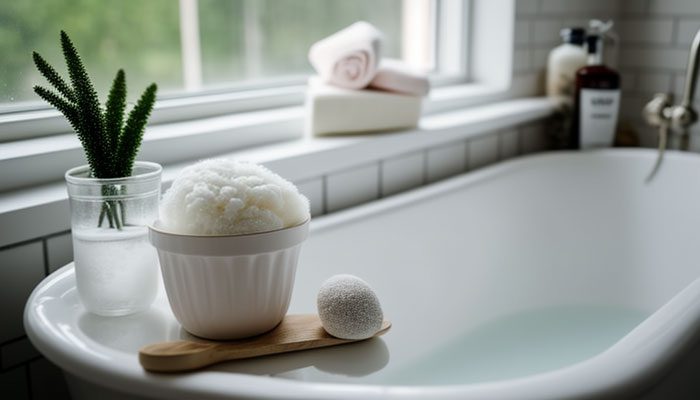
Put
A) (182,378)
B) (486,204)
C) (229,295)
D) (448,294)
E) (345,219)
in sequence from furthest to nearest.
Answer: (486,204) → (448,294) → (345,219) → (229,295) → (182,378)

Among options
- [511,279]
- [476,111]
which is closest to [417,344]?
[511,279]

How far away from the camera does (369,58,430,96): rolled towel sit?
154 cm

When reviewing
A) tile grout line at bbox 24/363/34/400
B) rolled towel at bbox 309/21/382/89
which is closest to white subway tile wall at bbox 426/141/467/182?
rolled towel at bbox 309/21/382/89

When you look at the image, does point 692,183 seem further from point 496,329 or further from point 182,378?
point 182,378

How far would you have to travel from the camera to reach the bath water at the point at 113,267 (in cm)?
84

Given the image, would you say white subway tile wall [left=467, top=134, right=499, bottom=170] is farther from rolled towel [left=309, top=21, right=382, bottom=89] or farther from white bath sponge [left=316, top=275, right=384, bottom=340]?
white bath sponge [left=316, top=275, right=384, bottom=340]

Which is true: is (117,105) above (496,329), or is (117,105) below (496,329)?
above

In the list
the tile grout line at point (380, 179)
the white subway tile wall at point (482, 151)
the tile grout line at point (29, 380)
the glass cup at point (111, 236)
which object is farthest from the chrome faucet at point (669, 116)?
the tile grout line at point (29, 380)

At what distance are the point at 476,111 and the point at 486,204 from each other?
0.32m

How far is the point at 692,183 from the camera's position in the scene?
1810 mm

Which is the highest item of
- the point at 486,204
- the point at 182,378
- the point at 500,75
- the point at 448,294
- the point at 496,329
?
the point at 500,75

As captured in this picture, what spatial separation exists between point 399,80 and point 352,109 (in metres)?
0.13

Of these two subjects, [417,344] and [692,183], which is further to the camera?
[692,183]

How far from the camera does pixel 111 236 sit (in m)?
0.84
